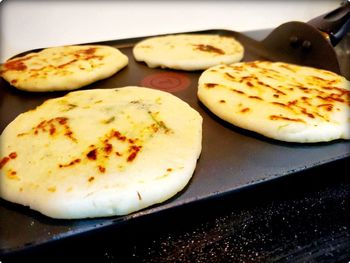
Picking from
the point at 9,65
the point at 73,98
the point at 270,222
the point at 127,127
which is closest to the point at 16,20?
the point at 9,65

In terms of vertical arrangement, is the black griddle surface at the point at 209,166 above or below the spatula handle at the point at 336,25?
below

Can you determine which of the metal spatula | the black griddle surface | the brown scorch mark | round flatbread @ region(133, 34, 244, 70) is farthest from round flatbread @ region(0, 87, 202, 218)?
the metal spatula

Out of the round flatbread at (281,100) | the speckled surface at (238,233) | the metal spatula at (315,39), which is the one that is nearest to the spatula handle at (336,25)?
the metal spatula at (315,39)

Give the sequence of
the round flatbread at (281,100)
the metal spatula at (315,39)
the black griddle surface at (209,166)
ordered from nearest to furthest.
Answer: the black griddle surface at (209,166) < the round flatbread at (281,100) < the metal spatula at (315,39)

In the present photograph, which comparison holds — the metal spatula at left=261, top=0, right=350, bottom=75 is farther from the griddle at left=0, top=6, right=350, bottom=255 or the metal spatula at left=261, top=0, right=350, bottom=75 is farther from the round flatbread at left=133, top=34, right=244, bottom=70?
the griddle at left=0, top=6, right=350, bottom=255

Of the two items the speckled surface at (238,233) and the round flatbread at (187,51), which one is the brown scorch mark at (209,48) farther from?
the speckled surface at (238,233)

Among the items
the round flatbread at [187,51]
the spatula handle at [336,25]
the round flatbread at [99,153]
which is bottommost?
the round flatbread at [99,153]
